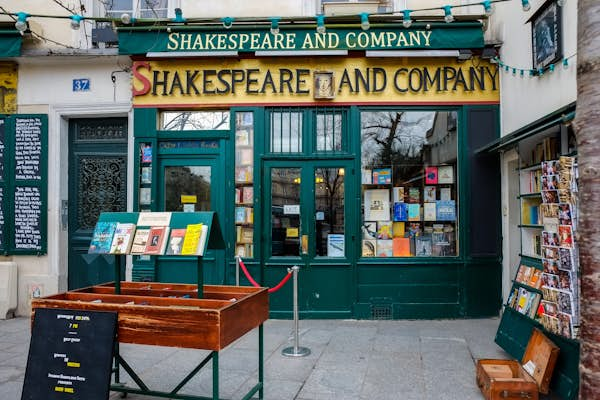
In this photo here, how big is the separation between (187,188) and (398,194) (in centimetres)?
346

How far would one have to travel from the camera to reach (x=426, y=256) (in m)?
7.40

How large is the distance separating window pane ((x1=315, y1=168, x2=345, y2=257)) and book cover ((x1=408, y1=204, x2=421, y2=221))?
1.09 m

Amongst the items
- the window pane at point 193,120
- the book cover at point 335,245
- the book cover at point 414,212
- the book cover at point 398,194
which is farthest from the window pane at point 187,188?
the book cover at point 414,212

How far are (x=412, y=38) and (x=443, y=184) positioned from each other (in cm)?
234

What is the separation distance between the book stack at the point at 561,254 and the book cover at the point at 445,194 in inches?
117

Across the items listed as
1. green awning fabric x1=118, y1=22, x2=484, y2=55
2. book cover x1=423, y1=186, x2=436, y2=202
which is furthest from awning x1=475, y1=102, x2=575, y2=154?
green awning fabric x1=118, y1=22, x2=484, y2=55

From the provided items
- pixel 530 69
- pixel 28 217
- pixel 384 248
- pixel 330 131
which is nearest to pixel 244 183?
pixel 330 131

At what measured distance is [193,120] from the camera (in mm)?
7688

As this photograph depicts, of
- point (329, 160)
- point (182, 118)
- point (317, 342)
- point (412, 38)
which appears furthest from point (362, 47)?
point (317, 342)

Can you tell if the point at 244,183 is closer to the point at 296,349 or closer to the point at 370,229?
the point at 370,229

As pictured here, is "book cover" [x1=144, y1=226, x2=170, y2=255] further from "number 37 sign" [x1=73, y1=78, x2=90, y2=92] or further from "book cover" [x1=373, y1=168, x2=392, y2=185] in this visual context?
"number 37 sign" [x1=73, y1=78, x2=90, y2=92]

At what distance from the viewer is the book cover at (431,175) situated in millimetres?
7465

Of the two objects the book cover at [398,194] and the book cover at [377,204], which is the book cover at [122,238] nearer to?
the book cover at [377,204]

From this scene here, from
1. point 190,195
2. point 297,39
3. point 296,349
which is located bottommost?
point 296,349
